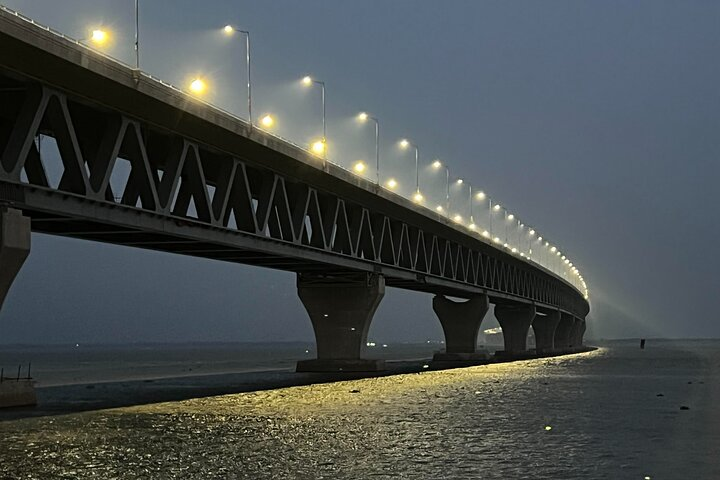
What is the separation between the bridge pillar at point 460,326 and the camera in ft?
355

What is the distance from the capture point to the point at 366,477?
67.8 ft

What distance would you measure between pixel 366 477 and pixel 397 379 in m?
46.0

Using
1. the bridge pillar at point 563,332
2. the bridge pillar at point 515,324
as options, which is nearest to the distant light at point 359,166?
the bridge pillar at point 515,324

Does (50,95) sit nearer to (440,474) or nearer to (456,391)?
(440,474)

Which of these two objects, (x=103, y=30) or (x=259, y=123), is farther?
(x=259, y=123)

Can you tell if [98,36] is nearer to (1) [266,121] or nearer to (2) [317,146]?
(1) [266,121]

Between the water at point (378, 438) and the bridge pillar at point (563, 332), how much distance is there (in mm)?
143660

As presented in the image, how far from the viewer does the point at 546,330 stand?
16825 cm

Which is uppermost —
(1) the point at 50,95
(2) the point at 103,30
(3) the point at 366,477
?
(2) the point at 103,30

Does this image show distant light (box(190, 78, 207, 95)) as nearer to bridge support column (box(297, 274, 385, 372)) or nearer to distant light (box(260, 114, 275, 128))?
distant light (box(260, 114, 275, 128))

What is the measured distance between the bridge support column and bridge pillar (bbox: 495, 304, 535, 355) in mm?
64021

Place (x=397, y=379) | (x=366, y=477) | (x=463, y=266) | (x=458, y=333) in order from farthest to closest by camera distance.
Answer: (x=458, y=333) < (x=463, y=266) < (x=397, y=379) < (x=366, y=477)

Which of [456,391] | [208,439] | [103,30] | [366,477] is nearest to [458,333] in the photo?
[456,391]

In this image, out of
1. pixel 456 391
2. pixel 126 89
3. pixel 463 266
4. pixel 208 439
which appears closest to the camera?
pixel 208 439
